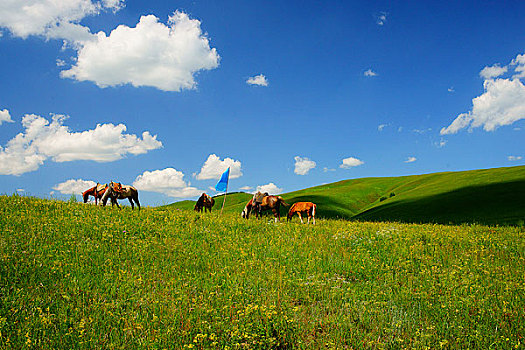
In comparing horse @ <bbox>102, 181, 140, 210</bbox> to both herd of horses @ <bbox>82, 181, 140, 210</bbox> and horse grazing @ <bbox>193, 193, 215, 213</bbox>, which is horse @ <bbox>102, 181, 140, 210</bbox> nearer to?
herd of horses @ <bbox>82, 181, 140, 210</bbox>

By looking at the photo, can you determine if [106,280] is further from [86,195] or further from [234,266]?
[86,195]

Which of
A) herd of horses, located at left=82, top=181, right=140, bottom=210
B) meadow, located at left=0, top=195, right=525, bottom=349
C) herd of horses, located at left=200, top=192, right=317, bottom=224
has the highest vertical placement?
herd of horses, located at left=82, top=181, right=140, bottom=210

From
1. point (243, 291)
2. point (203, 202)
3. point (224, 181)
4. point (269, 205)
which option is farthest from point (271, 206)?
point (243, 291)

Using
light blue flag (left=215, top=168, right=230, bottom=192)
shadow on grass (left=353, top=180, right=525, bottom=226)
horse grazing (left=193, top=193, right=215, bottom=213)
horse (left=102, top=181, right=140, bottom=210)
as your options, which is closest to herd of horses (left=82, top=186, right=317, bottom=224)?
horse (left=102, top=181, right=140, bottom=210)

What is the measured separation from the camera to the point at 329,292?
24.6 feet

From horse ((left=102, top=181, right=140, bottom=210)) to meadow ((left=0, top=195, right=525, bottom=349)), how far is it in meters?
6.84

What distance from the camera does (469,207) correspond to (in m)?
33.4

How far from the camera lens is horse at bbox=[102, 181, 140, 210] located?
19969mm

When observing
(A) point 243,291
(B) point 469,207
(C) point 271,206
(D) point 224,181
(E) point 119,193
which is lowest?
(A) point 243,291

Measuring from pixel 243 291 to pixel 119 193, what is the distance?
15.9 meters

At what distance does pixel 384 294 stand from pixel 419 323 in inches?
47.1

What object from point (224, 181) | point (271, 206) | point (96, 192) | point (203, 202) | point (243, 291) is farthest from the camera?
point (203, 202)

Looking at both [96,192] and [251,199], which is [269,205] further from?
[96,192]

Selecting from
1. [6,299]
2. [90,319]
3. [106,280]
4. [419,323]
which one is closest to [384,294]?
[419,323]
